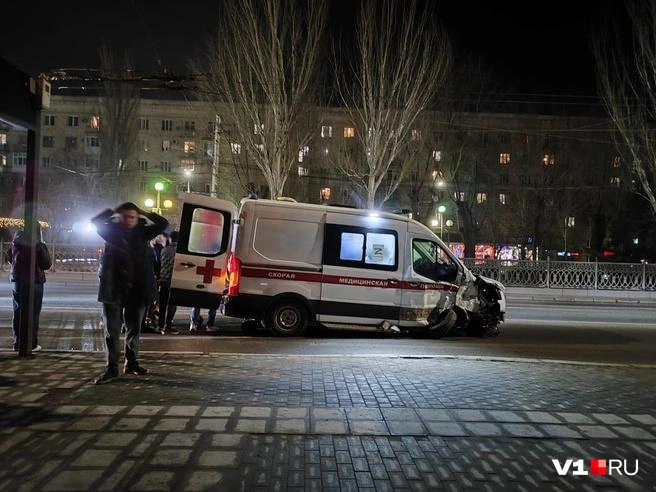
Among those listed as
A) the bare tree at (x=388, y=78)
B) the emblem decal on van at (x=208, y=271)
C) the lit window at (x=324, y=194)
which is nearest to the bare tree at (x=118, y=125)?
the lit window at (x=324, y=194)

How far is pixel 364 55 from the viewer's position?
2616 cm

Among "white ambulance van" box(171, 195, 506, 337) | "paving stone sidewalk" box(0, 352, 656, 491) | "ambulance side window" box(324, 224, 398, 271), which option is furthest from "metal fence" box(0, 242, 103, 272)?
"paving stone sidewalk" box(0, 352, 656, 491)

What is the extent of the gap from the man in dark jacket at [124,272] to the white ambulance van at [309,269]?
158 inches

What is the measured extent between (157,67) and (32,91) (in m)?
14.4

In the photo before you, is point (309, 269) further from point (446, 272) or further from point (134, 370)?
point (134, 370)

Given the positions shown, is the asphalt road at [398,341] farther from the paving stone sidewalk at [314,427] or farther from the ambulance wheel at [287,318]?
the paving stone sidewalk at [314,427]

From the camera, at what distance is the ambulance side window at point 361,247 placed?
11219 mm

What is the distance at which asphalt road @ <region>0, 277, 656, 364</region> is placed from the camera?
31.3 ft

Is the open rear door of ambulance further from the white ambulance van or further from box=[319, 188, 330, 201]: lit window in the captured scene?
box=[319, 188, 330, 201]: lit window

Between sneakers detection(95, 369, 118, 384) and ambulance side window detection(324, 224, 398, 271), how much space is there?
206 inches

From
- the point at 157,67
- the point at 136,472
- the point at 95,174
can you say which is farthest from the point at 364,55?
the point at 95,174

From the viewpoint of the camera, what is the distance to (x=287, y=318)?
1115cm

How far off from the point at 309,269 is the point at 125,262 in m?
4.85

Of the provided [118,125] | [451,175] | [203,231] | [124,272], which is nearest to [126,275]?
[124,272]
